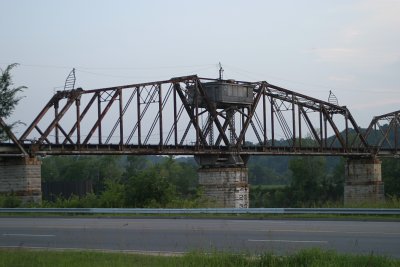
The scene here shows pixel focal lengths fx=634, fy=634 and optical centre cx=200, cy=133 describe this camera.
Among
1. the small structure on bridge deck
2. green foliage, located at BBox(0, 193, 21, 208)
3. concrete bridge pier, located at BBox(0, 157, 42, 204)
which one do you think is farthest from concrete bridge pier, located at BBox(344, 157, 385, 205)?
green foliage, located at BBox(0, 193, 21, 208)

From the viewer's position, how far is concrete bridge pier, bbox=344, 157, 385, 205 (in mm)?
87312

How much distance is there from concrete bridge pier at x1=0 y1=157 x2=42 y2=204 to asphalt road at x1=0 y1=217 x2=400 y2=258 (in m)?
20.6

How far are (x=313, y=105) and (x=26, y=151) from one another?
146ft

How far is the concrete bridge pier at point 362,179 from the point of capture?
8731 cm

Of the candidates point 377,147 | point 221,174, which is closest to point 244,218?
point 221,174

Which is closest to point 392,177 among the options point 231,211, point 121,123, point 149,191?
point 121,123

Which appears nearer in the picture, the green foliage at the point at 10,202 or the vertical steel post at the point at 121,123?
the green foliage at the point at 10,202

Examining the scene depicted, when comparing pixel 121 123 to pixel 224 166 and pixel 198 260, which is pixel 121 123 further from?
A: pixel 198 260

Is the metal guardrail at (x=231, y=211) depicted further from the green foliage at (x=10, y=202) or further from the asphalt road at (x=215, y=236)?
the green foliage at (x=10, y=202)

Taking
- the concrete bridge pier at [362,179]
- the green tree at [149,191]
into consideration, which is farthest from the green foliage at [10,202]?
the concrete bridge pier at [362,179]

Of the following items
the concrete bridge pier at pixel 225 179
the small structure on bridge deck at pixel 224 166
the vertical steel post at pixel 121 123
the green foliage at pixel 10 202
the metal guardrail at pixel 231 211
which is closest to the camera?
the metal guardrail at pixel 231 211

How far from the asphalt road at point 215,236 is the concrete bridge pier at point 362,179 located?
219ft

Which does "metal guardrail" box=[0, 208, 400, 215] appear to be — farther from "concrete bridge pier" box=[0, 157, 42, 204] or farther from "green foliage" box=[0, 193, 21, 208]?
"concrete bridge pier" box=[0, 157, 42, 204]

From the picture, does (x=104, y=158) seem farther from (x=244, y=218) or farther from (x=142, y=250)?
(x=142, y=250)
